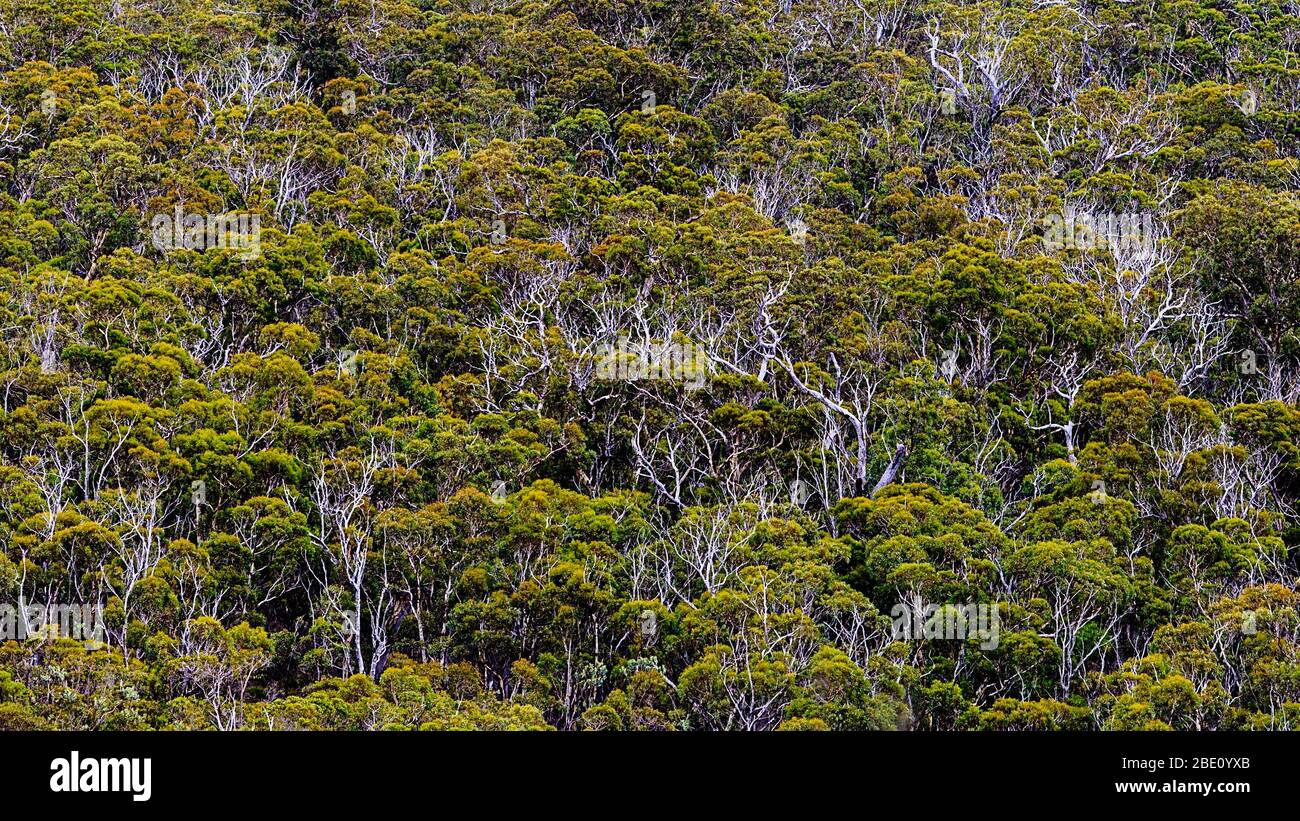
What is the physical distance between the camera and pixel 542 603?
24.4 m

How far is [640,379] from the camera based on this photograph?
30047 mm

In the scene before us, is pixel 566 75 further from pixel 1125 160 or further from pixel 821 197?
pixel 1125 160

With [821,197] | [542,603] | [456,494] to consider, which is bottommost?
[542,603]

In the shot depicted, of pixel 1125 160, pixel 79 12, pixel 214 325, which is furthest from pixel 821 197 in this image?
pixel 79 12

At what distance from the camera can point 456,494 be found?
26.2 meters

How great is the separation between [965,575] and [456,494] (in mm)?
Answer: 8600

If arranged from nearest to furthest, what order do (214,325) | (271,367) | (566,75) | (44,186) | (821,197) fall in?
1. (271,367)
2. (214,325)
3. (44,186)
4. (821,197)
5. (566,75)

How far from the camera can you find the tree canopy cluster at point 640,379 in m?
23.5

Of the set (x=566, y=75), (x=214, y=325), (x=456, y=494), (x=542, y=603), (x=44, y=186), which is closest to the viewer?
(x=542, y=603)

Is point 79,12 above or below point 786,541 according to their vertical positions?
above

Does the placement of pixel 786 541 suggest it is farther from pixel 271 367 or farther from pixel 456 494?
pixel 271 367

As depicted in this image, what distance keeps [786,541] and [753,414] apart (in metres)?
4.26

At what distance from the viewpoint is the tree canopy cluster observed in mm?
23453
